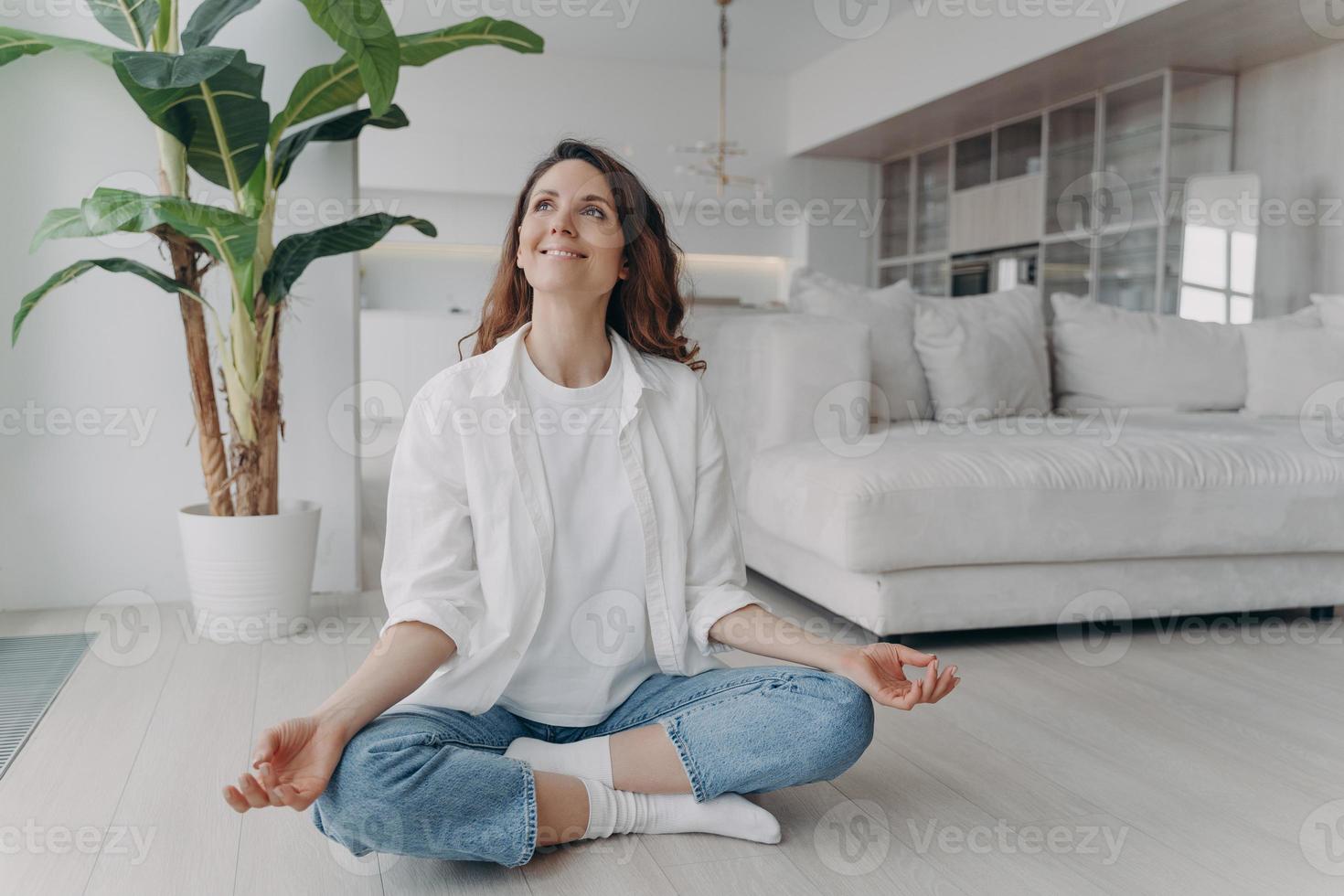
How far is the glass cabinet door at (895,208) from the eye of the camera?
27.8 feet

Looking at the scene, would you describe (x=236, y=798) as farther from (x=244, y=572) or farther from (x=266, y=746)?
(x=244, y=572)

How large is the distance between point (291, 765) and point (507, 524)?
405 mm

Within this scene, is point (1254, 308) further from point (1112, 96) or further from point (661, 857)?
point (661, 857)

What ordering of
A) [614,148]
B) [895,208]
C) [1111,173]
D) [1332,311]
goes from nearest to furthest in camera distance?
[1332,311] → [1111,173] → [614,148] → [895,208]

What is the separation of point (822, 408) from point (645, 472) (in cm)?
144

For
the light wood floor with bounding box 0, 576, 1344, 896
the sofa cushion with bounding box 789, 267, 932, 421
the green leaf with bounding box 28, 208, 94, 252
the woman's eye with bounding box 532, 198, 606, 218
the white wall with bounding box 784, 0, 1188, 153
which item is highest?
the white wall with bounding box 784, 0, 1188, 153

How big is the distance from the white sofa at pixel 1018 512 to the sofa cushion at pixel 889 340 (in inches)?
8.5

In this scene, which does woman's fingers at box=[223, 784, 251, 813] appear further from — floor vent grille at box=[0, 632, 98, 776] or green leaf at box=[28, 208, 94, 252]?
green leaf at box=[28, 208, 94, 252]

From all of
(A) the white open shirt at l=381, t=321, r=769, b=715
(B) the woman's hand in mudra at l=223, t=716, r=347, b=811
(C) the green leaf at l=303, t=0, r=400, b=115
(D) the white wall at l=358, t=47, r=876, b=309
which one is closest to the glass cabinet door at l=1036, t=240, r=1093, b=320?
(D) the white wall at l=358, t=47, r=876, b=309

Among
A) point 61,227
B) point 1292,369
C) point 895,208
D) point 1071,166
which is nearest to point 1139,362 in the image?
point 1292,369

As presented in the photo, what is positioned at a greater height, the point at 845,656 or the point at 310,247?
the point at 310,247

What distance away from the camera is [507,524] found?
58.0 inches

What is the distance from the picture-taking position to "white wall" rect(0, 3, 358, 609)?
9.16ft

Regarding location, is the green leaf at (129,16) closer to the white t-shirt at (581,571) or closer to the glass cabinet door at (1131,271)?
the white t-shirt at (581,571)
